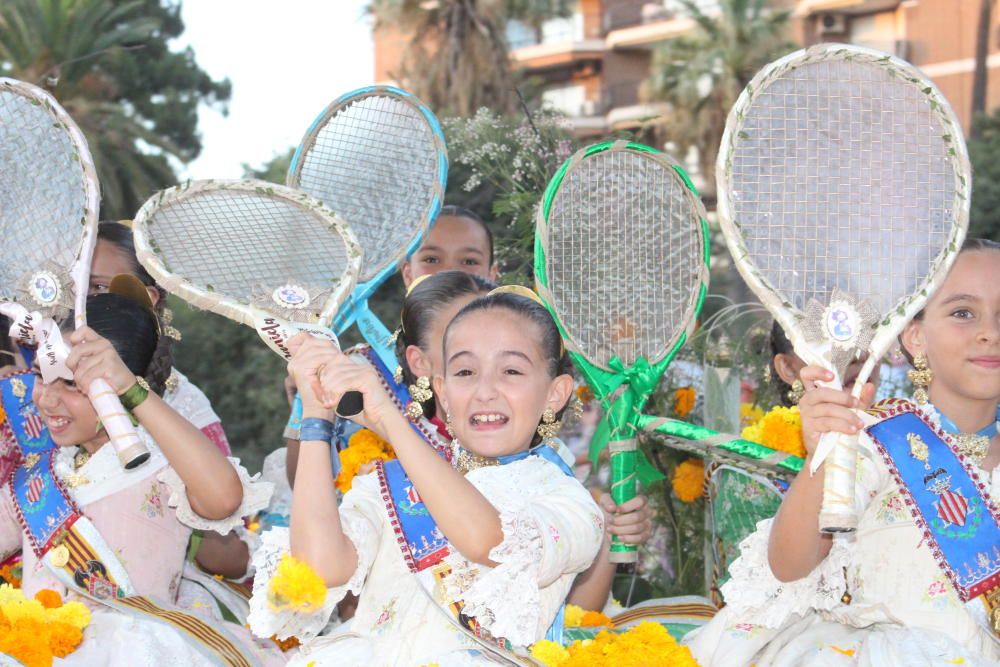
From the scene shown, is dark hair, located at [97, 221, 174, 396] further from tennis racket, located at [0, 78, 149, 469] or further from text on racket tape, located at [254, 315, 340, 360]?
text on racket tape, located at [254, 315, 340, 360]

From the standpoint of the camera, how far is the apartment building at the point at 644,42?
35.7 metres

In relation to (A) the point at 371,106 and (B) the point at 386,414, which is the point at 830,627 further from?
(A) the point at 371,106

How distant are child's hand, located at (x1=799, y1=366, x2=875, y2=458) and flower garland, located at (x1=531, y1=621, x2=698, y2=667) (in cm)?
71

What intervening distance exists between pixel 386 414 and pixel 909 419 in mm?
1578

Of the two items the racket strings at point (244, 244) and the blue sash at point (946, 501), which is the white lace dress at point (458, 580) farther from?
the blue sash at point (946, 501)

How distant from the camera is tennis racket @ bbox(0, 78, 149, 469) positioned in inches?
169

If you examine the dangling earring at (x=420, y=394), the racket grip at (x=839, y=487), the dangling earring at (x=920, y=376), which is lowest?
the dangling earring at (x=420, y=394)

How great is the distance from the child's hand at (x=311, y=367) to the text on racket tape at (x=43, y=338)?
1.00 metres

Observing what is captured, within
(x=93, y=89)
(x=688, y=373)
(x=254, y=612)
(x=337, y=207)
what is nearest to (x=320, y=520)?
(x=254, y=612)

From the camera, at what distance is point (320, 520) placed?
3.55 m

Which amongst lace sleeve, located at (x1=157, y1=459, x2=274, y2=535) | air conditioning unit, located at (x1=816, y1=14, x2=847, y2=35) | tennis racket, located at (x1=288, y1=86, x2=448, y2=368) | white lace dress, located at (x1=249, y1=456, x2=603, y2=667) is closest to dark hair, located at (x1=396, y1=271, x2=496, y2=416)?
tennis racket, located at (x1=288, y1=86, x2=448, y2=368)

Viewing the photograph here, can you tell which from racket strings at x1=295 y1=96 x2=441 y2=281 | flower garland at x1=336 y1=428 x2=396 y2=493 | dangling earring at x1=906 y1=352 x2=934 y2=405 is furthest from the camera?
racket strings at x1=295 y1=96 x2=441 y2=281

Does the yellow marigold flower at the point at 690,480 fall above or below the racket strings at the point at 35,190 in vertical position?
below

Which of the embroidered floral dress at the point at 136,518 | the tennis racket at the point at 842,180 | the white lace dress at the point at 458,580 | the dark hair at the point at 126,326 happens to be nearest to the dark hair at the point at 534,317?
the white lace dress at the point at 458,580
